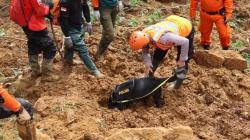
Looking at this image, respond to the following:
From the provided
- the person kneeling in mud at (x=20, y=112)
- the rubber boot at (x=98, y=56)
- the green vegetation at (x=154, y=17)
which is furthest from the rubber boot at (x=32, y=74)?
the green vegetation at (x=154, y=17)

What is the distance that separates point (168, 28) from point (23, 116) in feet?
7.97

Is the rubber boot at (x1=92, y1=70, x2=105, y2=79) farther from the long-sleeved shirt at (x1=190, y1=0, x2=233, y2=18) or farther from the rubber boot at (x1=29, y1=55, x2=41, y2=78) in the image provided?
the long-sleeved shirt at (x1=190, y1=0, x2=233, y2=18)

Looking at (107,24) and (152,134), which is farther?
(107,24)

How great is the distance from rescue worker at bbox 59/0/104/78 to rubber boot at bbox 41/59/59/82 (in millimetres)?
376

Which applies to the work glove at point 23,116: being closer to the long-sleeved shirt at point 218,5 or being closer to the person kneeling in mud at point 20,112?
the person kneeling in mud at point 20,112

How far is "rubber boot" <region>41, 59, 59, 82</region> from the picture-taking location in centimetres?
697

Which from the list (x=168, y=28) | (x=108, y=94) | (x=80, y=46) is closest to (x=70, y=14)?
(x=80, y=46)

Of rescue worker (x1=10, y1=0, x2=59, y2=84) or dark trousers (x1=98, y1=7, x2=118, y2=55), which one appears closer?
rescue worker (x1=10, y1=0, x2=59, y2=84)

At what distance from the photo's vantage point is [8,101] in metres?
4.76

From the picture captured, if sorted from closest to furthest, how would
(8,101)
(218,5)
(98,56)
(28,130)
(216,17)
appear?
(8,101)
(28,130)
(98,56)
(218,5)
(216,17)

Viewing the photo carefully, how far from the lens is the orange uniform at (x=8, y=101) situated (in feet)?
15.4

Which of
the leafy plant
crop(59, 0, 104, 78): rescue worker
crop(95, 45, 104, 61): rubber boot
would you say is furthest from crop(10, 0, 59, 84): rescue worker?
the leafy plant

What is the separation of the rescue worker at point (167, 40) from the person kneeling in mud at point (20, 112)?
1749 millimetres

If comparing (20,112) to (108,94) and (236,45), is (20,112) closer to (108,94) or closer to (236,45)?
(108,94)
